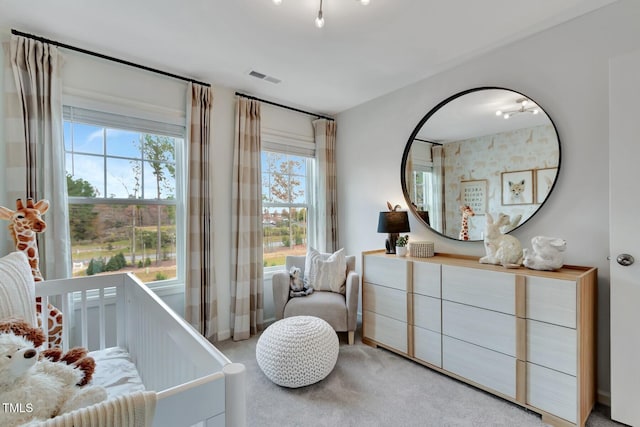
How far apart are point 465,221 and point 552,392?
124 centimetres

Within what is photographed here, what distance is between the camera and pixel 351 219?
3514 millimetres

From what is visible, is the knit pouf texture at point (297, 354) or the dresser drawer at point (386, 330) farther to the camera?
the dresser drawer at point (386, 330)

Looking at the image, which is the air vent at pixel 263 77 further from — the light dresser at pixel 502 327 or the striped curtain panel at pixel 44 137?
the light dresser at pixel 502 327

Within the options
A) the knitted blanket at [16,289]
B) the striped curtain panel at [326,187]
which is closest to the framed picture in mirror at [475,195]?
the striped curtain panel at [326,187]

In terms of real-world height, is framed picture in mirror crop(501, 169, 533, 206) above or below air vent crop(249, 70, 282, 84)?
below

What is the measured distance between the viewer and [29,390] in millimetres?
723

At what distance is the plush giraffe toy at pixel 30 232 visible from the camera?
5.56 ft

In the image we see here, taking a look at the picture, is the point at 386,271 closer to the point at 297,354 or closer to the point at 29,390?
the point at 297,354

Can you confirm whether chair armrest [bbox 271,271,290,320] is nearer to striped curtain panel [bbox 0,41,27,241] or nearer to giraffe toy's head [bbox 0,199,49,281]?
giraffe toy's head [bbox 0,199,49,281]

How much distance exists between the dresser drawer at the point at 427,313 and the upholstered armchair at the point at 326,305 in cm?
55

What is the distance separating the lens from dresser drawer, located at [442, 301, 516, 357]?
1.83 m

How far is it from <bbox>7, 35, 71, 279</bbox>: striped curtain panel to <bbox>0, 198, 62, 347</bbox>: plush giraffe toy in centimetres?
31

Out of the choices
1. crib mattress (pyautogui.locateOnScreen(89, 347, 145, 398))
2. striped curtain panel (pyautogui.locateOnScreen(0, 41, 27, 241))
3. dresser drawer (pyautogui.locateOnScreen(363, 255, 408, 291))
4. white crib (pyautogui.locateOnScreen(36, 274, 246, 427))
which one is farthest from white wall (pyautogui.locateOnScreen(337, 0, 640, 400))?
striped curtain panel (pyautogui.locateOnScreen(0, 41, 27, 241))

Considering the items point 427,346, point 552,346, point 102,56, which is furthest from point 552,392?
point 102,56
